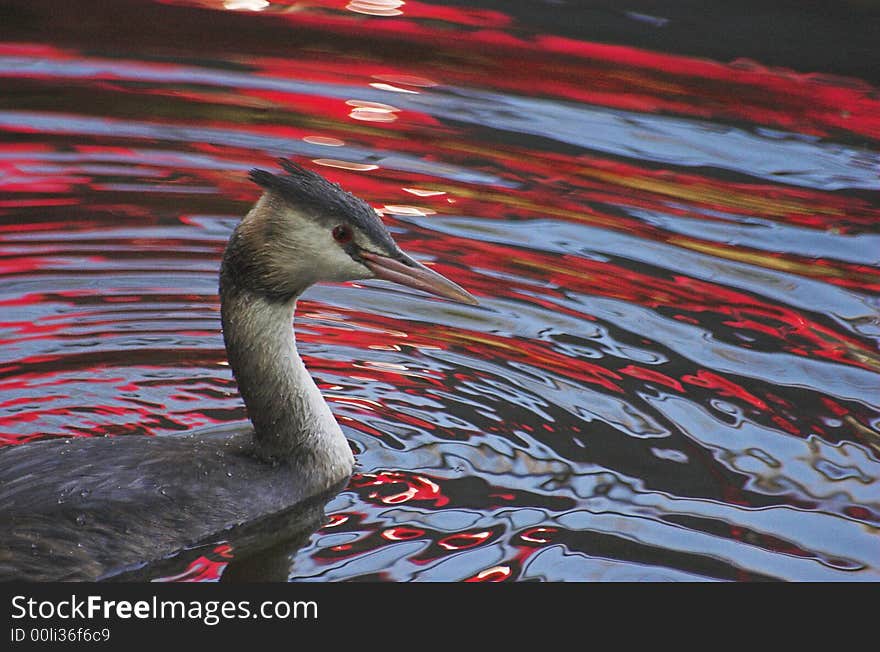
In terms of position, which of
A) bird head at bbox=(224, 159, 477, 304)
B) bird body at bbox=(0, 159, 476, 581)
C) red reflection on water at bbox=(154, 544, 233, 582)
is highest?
bird head at bbox=(224, 159, 477, 304)

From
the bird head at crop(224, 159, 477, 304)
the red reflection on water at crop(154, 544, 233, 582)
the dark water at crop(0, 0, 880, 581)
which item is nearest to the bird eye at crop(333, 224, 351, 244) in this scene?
the bird head at crop(224, 159, 477, 304)

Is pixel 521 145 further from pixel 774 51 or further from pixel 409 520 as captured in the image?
pixel 409 520

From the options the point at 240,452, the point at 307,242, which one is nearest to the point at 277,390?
the point at 240,452

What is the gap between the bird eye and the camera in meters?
5.59

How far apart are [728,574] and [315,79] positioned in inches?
219

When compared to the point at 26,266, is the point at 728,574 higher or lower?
lower

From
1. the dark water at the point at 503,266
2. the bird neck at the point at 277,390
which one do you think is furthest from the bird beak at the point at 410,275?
the dark water at the point at 503,266

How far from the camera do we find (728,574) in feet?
16.8

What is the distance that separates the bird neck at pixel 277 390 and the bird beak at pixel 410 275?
336 mm

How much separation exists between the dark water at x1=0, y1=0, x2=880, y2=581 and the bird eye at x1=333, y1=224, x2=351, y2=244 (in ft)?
2.88

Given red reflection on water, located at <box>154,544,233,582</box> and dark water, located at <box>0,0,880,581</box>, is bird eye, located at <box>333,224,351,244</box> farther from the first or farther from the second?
red reflection on water, located at <box>154,544,233,582</box>

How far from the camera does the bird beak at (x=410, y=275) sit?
5688mm

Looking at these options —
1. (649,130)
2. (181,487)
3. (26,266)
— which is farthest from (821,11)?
(181,487)

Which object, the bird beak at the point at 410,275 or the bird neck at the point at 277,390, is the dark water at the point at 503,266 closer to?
the bird neck at the point at 277,390
